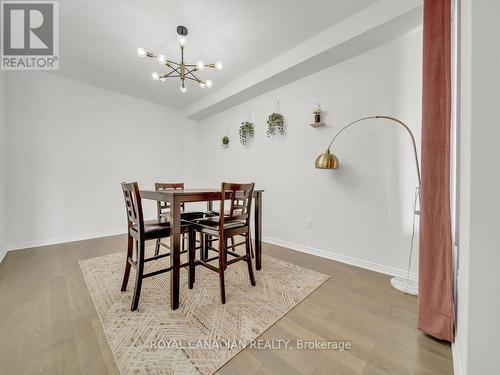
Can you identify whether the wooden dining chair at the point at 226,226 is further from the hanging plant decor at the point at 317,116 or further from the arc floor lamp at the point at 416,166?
the hanging plant decor at the point at 317,116

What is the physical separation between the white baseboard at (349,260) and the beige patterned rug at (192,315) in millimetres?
560

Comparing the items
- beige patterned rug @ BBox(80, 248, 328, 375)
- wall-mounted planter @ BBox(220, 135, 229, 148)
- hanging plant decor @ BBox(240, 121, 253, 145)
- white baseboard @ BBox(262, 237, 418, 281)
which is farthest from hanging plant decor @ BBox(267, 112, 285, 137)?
beige patterned rug @ BBox(80, 248, 328, 375)

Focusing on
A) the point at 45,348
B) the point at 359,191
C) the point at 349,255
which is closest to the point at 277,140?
the point at 359,191

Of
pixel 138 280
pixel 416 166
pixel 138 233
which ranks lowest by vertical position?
pixel 138 280

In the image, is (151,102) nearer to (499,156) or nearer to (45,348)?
(45,348)

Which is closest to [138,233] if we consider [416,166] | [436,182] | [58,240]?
[436,182]

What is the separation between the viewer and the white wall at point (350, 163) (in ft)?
6.89

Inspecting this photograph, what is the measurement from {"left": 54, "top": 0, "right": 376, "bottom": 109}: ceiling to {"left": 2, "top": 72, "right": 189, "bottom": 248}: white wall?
1.86 ft

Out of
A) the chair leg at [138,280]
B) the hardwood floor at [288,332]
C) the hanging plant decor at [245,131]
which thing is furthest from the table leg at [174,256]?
the hanging plant decor at [245,131]

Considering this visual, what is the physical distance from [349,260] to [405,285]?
622 millimetres

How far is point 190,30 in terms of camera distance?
7.61 ft

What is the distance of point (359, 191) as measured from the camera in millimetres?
2393

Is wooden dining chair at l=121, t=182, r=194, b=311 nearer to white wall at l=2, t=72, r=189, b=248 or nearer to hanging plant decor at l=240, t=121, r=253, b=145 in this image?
hanging plant decor at l=240, t=121, r=253, b=145

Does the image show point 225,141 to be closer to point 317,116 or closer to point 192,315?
point 317,116
